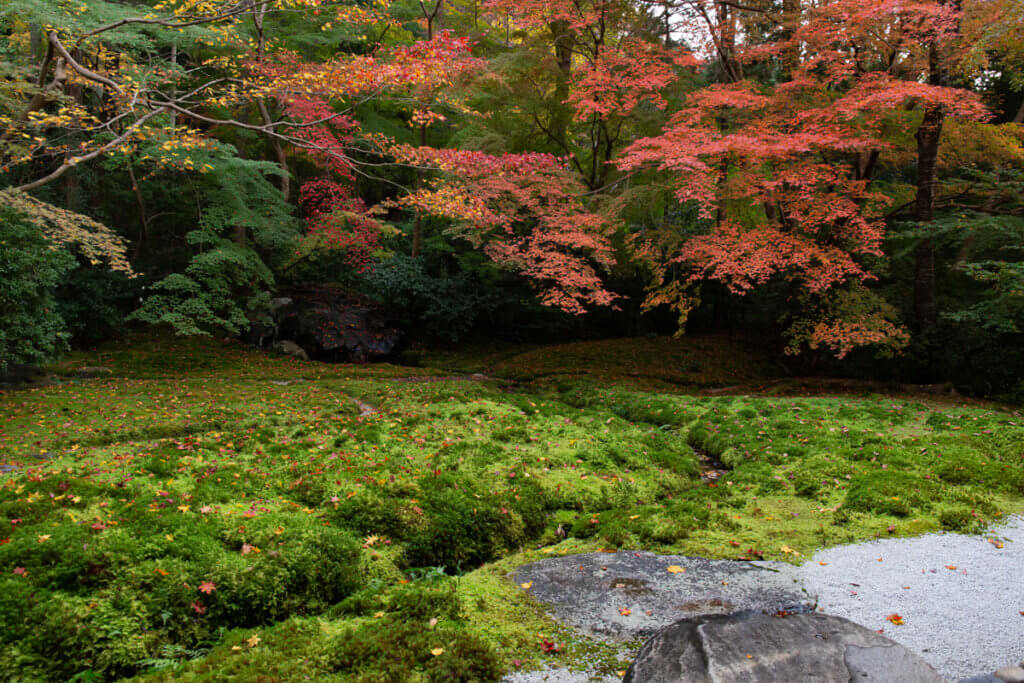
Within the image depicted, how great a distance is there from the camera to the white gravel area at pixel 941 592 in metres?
2.79

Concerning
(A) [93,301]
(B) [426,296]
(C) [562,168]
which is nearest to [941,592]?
(C) [562,168]

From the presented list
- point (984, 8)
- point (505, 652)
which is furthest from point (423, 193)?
point (984, 8)

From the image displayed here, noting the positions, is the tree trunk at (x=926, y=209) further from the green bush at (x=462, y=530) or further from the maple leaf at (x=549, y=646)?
the maple leaf at (x=549, y=646)

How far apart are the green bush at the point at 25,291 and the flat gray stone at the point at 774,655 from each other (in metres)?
10.8

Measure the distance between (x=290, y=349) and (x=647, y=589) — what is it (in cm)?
1334

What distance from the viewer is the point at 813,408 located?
27.4 ft

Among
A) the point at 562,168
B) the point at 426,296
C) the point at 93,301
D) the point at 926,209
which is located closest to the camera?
the point at 926,209

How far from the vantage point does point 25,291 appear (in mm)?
8898

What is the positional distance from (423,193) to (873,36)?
882 centimetres

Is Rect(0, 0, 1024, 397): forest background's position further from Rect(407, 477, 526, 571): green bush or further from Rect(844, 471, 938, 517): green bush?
Rect(844, 471, 938, 517): green bush

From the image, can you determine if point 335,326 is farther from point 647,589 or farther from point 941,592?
point 941,592

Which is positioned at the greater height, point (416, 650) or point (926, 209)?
point (926, 209)

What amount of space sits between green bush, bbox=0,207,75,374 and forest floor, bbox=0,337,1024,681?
2.85 feet

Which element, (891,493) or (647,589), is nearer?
(647,589)
